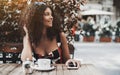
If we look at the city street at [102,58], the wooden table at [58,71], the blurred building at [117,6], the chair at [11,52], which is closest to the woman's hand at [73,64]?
the wooden table at [58,71]

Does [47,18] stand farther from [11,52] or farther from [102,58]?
[102,58]

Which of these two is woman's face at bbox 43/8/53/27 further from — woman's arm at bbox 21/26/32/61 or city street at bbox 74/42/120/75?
city street at bbox 74/42/120/75

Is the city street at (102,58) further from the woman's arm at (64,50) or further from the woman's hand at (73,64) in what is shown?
the woman's hand at (73,64)

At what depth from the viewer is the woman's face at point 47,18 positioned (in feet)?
10.5

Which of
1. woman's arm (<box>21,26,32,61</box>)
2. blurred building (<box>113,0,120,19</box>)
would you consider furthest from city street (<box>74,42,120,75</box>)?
blurred building (<box>113,0,120,19</box>)

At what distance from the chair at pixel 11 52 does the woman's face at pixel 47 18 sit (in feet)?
1.36

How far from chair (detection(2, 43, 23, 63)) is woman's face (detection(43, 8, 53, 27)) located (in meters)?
0.42

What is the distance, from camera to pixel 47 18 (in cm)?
320

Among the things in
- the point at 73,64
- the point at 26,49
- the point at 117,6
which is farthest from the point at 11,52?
the point at 117,6

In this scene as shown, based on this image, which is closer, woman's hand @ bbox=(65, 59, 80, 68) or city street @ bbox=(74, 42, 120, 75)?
woman's hand @ bbox=(65, 59, 80, 68)

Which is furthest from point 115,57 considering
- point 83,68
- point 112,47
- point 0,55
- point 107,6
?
point 107,6

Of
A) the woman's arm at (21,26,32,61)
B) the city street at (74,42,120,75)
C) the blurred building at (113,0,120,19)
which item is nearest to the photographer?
the woman's arm at (21,26,32,61)

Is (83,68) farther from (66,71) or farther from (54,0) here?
(54,0)

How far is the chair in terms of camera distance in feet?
11.7
